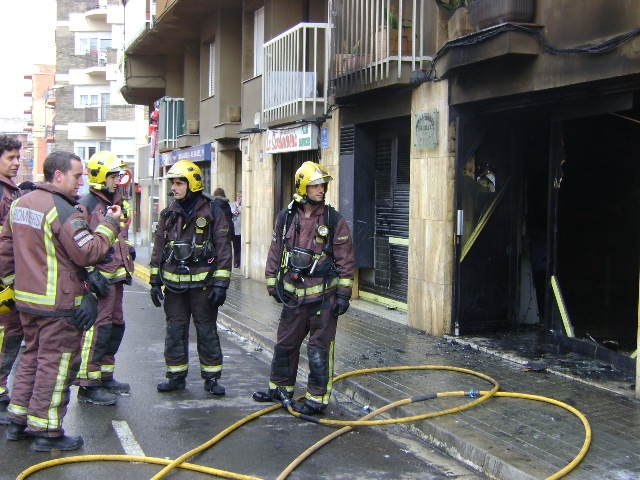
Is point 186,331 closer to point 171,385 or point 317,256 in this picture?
point 171,385

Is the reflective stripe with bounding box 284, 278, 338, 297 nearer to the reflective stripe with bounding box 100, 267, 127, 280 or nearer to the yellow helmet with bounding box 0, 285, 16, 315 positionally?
the reflective stripe with bounding box 100, 267, 127, 280

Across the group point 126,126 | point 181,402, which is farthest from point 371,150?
point 126,126

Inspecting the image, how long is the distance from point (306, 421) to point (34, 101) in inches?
3299

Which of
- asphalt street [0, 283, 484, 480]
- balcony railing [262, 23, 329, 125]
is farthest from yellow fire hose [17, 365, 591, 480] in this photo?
balcony railing [262, 23, 329, 125]

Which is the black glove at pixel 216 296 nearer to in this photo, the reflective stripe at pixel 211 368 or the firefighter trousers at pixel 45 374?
the reflective stripe at pixel 211 368

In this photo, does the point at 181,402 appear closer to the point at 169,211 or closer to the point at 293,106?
the point at 169,211

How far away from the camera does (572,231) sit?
927cm

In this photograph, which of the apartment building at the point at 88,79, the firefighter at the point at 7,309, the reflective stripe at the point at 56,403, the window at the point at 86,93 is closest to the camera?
the reflective stripe at the point at 56,403

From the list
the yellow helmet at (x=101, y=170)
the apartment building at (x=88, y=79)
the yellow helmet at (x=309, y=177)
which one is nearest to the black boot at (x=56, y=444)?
the yellow helmet at (x=101, y=170)

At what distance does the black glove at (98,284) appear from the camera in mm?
6500

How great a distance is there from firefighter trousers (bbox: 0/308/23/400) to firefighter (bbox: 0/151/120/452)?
2.75 ft

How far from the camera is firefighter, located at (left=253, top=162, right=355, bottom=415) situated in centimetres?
657

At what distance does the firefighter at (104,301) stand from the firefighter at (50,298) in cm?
109

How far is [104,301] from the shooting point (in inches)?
275
